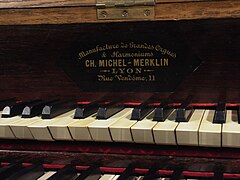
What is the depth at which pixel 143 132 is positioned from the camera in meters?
1.11

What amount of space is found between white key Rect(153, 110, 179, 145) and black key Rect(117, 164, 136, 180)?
15cm

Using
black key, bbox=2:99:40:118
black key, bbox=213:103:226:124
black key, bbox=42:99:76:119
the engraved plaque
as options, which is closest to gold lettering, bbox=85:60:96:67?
the engraved plaque

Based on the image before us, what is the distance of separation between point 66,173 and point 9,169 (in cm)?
17

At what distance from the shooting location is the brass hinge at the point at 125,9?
1136 mm

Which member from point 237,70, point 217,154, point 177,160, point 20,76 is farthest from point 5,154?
point 237,70

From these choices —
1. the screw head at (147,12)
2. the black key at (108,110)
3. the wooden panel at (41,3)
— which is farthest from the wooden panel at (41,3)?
the black key at (108,110)

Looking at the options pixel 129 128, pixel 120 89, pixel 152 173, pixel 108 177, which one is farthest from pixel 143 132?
pixel 120 89

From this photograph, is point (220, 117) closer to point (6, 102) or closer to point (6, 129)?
point (6, 129)

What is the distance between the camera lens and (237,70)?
136cm

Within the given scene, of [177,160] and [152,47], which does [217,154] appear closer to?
[177,160]

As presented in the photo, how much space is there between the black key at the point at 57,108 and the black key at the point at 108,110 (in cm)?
13

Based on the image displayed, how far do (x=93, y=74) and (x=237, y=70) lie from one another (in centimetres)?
46

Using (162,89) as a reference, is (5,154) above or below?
below

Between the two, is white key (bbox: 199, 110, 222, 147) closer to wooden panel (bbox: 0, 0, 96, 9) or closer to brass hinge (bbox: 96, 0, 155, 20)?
brass hinge (bbox: 96, 0, 155, 20)
